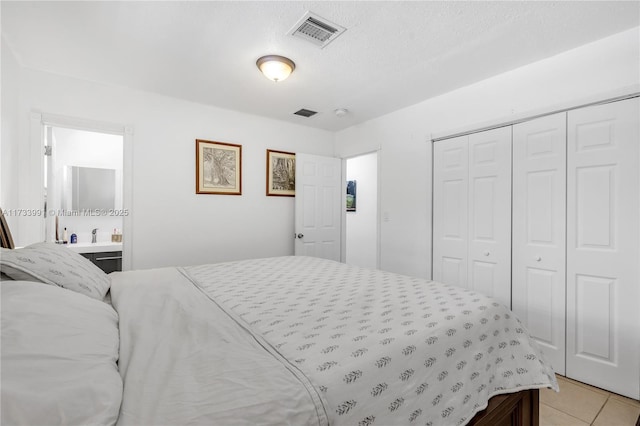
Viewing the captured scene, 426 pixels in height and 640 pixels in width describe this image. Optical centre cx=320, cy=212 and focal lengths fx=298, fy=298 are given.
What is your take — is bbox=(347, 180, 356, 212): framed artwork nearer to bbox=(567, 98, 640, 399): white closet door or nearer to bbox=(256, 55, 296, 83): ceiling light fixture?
bbox=(256, 55, 296, 83): ceiling light fixture

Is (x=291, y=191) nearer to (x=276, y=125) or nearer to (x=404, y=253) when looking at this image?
(x=276, y=125)

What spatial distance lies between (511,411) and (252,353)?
1.32 meters

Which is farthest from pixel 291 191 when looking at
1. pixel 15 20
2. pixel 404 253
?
pixel 15 20

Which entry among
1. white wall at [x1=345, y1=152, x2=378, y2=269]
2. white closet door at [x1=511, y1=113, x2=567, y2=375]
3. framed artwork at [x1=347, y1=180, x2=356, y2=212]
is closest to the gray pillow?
white closet door at [x1=511, y1=113, x2=567, y2=375]

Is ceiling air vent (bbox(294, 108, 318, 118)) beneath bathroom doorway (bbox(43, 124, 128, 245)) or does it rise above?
above

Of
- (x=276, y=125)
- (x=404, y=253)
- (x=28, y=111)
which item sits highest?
(x=276, y=125)

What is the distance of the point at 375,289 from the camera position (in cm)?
180

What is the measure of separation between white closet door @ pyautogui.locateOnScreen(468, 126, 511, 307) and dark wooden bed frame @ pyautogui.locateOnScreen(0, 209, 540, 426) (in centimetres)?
131

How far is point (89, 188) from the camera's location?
4.27 metres

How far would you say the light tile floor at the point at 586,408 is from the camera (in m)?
1.84

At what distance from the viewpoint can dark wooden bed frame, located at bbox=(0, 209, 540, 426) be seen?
4.20 ft

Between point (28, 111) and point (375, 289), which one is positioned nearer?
point (375, 289)

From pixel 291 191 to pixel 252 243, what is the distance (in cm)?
92

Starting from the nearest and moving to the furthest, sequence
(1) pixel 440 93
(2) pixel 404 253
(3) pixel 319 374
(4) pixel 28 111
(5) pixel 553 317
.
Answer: (3) pixel 319 374
(5) pixel 553 317
(4) pixel 28 111
(1) pixel 440 93
(2) pixel 404 253
